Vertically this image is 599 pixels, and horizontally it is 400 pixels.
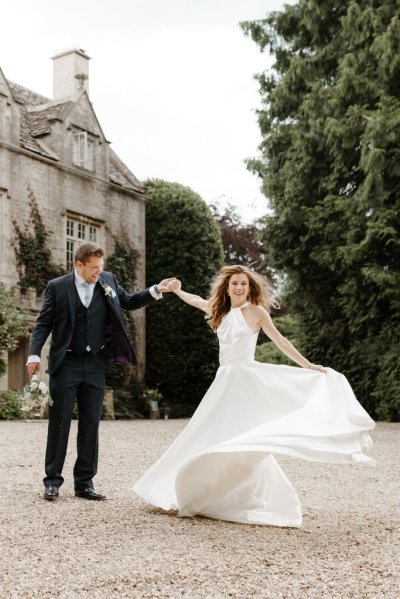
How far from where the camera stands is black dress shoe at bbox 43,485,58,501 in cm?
507

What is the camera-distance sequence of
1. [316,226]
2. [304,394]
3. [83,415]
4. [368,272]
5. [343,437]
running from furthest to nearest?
Result: [316,226]
[368,272]
[83,415]
[304,394]
[343,437]

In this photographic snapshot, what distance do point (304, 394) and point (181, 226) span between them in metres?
16.6

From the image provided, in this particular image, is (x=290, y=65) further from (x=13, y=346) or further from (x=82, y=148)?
(x=13, y=346)

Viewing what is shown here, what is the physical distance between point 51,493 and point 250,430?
154cm

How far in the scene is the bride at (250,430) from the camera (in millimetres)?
4230

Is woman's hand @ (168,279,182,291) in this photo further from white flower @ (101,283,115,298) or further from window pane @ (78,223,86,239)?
window pane @ (78,223,86,239)

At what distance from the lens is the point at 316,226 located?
15.2 m

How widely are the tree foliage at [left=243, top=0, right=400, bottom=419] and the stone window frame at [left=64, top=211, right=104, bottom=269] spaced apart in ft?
15.2

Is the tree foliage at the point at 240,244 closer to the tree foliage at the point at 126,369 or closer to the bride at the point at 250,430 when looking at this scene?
the tree foliage at the point at 126,369

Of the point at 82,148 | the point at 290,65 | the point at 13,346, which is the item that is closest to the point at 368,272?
the point at 290,65

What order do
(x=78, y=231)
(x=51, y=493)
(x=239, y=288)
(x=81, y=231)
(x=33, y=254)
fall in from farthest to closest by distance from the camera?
(x=81, y=231) < (x=78, y=231) < (x=33, y=254) < (x=51, y=493) < (x=239, y=288)

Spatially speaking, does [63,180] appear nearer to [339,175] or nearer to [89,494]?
[339,175]

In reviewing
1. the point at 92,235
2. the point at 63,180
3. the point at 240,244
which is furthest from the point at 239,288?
the point at 240,244

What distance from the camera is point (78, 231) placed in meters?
18.9
